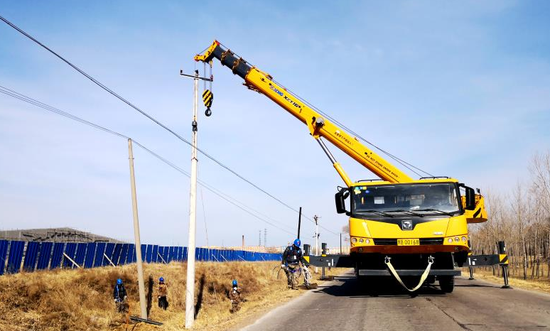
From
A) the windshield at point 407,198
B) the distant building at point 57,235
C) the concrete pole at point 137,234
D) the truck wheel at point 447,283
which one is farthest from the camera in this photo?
the distant building at point 57,235

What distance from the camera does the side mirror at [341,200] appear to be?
11.1 metres

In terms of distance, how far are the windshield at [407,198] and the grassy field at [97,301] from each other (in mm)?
3563

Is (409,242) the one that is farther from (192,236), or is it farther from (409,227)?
(192,236)

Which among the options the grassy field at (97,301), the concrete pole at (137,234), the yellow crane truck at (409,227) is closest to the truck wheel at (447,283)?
the yellow crane truck at (409,227)

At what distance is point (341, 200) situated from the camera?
11.2 m

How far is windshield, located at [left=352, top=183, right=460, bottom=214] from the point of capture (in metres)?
10.5

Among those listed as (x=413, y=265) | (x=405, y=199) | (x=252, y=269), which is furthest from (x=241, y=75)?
(x=252, y=269)

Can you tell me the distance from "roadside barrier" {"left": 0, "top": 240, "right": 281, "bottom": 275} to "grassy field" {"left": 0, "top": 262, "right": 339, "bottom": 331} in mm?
1019

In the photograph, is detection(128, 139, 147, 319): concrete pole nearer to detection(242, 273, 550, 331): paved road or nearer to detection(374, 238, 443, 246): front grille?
detection(242, 273, 550, 331): paved road

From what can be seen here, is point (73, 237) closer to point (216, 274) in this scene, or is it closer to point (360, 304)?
point (216, 274)

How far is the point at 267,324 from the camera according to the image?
7.71 meters

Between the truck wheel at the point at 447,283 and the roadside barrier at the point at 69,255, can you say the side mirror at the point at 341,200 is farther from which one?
the roadside barrier at the point at 69,255

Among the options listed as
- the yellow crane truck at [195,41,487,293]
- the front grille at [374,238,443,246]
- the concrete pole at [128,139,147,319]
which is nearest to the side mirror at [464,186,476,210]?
the yellow crane truck at [195,41,487,293]

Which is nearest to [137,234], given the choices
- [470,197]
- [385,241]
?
[385,241]
